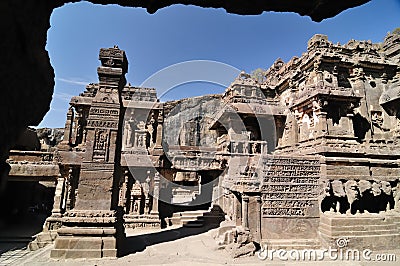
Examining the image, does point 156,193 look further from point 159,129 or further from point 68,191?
point 68,191

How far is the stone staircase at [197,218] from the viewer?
1155cm

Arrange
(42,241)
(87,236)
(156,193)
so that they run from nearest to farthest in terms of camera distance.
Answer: (87,236) < (42,241) < (156,193)

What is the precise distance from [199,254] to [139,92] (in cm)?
1338

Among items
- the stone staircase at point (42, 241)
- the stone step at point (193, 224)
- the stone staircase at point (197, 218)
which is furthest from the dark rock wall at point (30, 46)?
the stone staircase at point (197, 218)

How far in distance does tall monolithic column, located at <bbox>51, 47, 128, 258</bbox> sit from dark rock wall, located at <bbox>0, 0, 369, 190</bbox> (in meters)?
5.58

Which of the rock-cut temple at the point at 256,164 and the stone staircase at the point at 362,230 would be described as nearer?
the rock-cut temple at the point at 256,164

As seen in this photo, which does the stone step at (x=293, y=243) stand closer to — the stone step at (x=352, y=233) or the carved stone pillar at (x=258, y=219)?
the carved stone pillar at (x=258, y=219)

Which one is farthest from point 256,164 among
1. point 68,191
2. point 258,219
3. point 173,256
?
point 68,191

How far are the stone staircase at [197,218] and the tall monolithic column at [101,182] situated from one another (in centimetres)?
533

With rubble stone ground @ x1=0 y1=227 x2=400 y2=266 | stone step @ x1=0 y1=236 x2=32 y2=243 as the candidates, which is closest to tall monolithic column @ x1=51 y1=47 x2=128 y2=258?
rubble stone ground @ x1=0 y1=227 x2=400 y2=266

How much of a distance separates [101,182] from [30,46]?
615 centimetres

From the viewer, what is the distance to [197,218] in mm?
12047

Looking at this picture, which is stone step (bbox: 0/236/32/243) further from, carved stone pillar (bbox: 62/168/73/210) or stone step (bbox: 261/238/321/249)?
stone step (bbox: 261/238/321/249)

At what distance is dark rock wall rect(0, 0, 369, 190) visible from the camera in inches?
44.4
